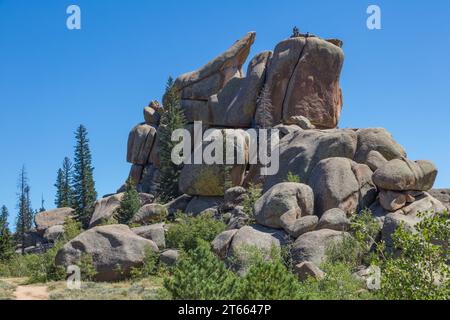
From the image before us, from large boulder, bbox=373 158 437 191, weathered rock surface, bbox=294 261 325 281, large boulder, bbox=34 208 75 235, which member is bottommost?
large boulder, bbox=34 208 75 235

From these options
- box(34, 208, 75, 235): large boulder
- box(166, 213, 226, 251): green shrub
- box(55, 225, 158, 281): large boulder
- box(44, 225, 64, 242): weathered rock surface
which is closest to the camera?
box(55, 225, 158, 281): large boulder

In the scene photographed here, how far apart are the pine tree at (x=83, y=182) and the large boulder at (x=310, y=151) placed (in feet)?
81.0

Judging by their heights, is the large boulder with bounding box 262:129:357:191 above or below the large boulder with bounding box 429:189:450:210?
above

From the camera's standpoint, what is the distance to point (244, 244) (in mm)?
23859

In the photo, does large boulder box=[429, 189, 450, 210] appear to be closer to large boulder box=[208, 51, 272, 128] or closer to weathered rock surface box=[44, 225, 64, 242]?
large boulder box=[208, 51, 272, 128]

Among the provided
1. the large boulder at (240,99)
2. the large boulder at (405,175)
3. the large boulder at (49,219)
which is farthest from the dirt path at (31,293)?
the large boulder at (49,219)

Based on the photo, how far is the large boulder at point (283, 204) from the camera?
2647 centimetres

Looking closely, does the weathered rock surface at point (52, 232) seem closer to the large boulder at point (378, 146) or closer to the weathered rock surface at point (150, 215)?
the weathered rock surface at point (150, 215)

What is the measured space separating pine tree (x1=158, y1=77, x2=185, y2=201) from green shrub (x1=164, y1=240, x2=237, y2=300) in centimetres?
3009

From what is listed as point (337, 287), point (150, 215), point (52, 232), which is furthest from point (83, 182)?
point (337, 287)

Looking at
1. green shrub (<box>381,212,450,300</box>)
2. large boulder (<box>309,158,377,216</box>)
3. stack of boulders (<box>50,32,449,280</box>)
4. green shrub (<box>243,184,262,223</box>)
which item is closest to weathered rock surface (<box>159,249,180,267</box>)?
stack of boulders (<box>50,32,449,280</box>)

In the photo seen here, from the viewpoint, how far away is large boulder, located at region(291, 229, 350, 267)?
2288 cm

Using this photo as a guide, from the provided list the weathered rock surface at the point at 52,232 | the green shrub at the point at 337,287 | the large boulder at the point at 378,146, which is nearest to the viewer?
the green shrub at the point at 337,287
